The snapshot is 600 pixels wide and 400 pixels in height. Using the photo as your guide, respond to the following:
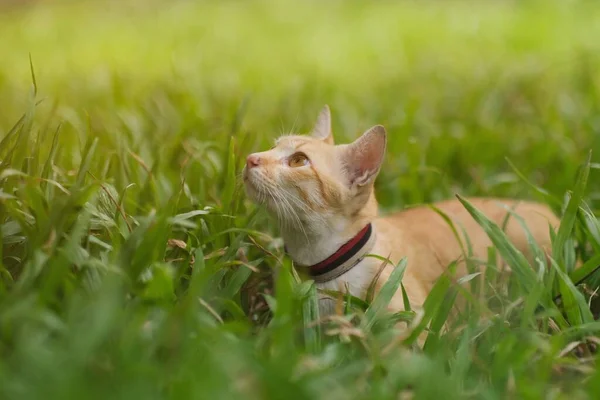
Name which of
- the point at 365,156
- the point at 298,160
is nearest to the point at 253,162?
the point at 298,160

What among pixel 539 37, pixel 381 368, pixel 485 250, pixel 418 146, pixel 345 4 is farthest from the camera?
pixel 345 4

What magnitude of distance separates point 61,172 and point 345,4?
758 centimetres

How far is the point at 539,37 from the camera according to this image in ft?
23.7

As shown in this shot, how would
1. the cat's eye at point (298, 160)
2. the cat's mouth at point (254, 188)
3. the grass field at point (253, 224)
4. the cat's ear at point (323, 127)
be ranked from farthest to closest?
the cat's ear at point (323, 127) < the cat's eye at point (298, 160) < the cat's mouth at point (254, 188) < the grass field at point (253, 224)

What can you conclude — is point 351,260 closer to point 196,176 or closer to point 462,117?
point 196,176

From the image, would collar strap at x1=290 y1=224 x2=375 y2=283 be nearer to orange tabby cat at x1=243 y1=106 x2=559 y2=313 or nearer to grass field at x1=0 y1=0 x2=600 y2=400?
orange tabby cat at x1=243 y1=106 x2=559 y2=313

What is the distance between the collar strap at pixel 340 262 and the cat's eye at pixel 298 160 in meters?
0.32

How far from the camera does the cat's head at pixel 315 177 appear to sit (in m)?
2.81

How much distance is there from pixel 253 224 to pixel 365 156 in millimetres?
468

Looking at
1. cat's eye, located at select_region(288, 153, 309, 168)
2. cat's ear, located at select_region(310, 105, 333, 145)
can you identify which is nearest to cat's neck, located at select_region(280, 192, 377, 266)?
cat's eye, located at select_region(288, 153, 309, 168)

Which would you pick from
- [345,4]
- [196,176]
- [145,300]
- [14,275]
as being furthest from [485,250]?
[345,4]

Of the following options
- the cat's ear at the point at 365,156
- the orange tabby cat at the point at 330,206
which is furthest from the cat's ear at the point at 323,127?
the cat's ear at the point at 365,156

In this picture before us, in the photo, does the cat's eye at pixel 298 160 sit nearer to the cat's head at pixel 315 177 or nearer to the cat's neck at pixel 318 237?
the cat's head at pixel 315 177

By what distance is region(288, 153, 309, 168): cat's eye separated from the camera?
2.90 meters
